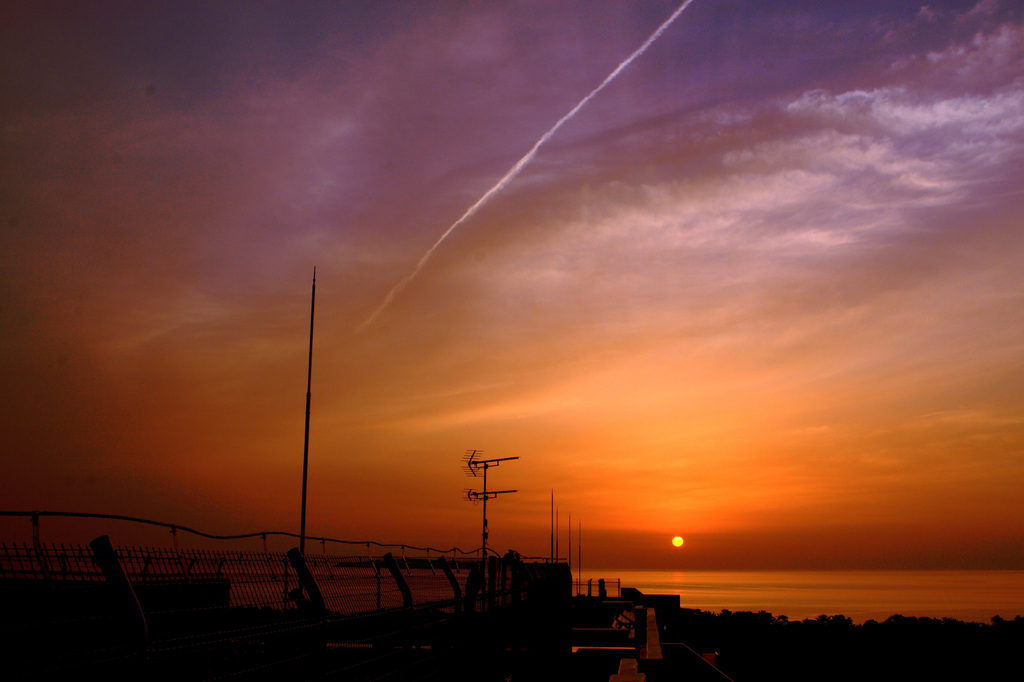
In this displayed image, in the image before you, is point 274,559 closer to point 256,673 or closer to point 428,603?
point 256,673

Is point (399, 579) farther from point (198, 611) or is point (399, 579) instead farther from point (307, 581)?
point (198, 611)

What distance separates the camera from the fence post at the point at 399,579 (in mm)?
9148

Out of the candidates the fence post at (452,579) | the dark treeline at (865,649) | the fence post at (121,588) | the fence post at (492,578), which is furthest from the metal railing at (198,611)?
the dark treeline at (865,649)

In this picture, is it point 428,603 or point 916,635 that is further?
point 916,635

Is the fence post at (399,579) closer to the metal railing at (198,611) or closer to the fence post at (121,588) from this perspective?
the metal railing at (198,611)

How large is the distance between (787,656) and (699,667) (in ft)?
81.4

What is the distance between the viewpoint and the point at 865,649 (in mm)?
30891

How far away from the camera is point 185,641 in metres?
4.98

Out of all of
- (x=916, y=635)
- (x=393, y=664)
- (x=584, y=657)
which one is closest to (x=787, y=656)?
(x=916, y=635)

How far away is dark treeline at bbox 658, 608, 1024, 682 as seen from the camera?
2764cm

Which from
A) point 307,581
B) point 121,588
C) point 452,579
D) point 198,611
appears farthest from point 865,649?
point 121,588

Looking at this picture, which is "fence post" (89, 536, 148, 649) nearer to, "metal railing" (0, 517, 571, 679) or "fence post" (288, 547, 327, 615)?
"metal railing" (0, 517, 571, 679)

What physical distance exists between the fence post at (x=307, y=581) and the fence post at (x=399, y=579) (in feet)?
6.96

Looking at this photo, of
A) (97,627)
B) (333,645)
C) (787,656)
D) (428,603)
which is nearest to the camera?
(97,627)
